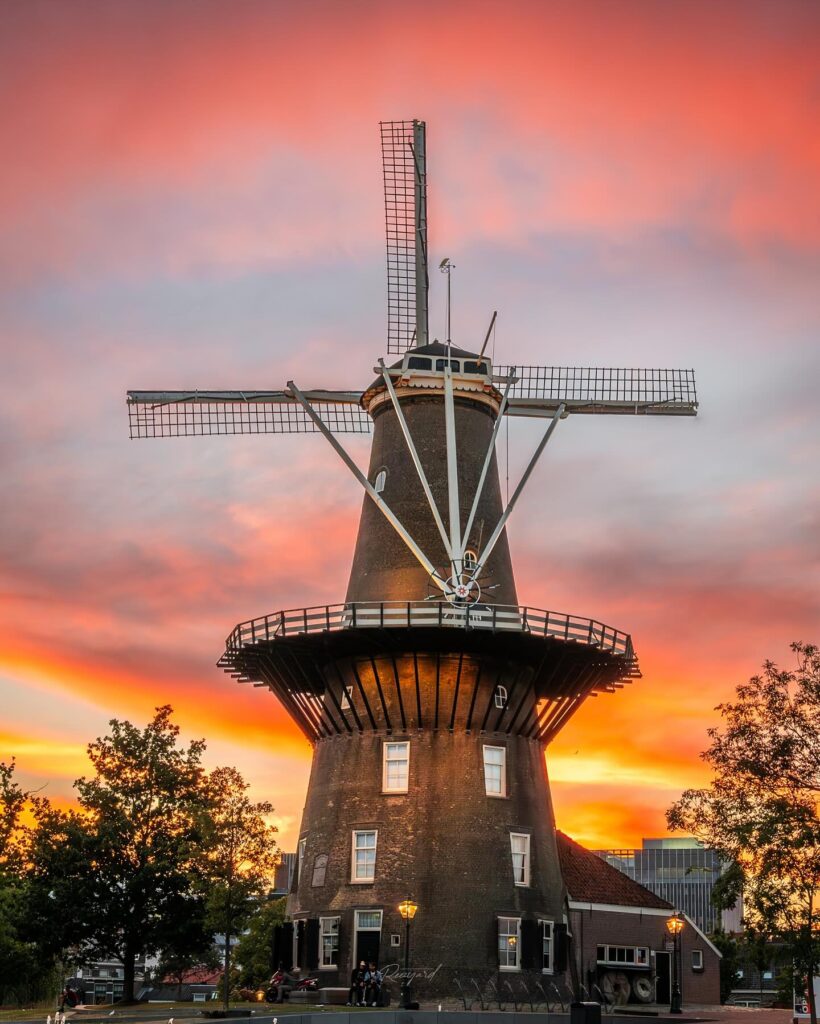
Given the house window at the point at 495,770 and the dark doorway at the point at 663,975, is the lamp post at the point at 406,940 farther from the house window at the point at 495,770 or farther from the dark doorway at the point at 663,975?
the dark doorway at the point at 663,975

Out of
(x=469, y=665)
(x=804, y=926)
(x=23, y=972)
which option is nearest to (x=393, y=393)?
(x=469, y=665)

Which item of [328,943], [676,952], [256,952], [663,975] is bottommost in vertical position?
[663,975]

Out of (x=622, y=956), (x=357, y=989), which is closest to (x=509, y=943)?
(x=357, y=989)

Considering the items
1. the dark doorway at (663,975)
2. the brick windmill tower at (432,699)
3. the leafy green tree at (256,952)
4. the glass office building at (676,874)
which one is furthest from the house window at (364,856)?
the glass office building at (676,874)

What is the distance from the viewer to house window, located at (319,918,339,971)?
34.9 meters

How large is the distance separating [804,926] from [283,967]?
16.3m

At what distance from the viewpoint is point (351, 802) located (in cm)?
3634

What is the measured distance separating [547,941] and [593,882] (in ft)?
21.0

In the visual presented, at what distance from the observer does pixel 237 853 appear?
34688 mm

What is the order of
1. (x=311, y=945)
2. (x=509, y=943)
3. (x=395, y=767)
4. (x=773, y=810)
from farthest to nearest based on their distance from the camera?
(x=395, y=767), (x=311, y=945), (x=509, y=943), (x=773, y=810)

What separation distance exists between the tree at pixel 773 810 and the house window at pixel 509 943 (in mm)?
9460

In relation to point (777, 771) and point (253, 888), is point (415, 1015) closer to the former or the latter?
point (253, 888)

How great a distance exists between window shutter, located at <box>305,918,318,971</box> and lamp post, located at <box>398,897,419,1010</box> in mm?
2650

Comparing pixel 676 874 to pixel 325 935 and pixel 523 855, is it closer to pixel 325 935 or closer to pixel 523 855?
pixel 523 855
